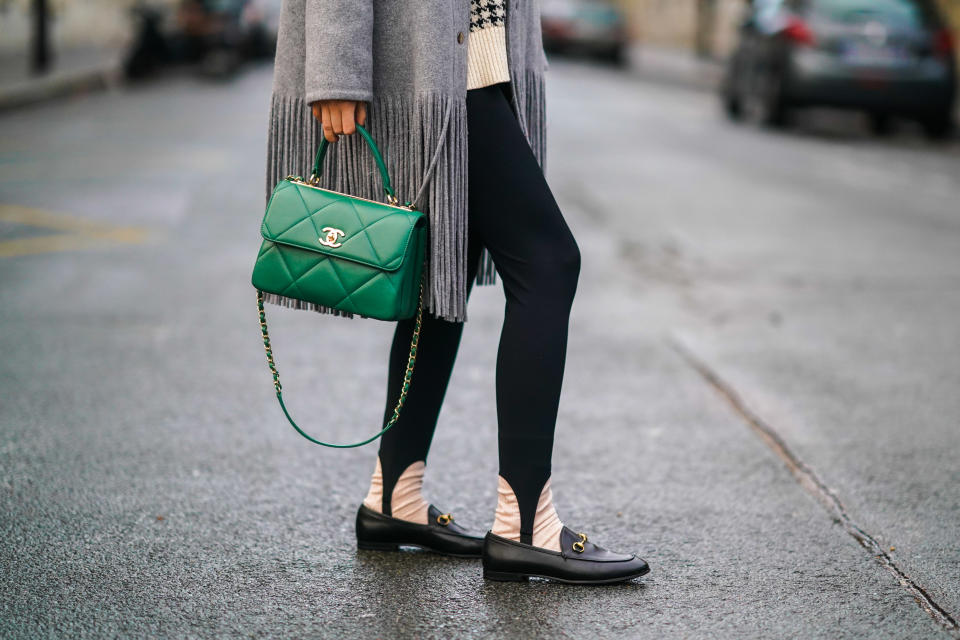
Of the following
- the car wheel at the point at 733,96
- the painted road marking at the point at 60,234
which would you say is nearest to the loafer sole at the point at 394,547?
the painted road marking at the point at 60,234

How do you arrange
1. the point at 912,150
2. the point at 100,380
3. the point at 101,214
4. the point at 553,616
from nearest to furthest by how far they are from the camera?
the point at 553,616 < the point at 100,380 < the point at 101,214 < the point at 912,150

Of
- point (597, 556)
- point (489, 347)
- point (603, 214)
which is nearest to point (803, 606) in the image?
point (597, 556)

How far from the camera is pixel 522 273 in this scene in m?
2.62

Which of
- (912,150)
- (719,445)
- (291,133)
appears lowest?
(912,150)

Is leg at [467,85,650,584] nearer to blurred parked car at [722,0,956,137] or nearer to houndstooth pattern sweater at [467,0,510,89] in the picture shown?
houndstooth pattern sweater at [467,0,510,89]

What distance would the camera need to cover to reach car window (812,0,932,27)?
1283 centimetres

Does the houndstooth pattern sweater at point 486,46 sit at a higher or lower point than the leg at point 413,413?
higher

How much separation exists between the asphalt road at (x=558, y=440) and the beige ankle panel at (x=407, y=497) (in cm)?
13

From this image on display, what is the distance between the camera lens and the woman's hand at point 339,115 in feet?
8.33

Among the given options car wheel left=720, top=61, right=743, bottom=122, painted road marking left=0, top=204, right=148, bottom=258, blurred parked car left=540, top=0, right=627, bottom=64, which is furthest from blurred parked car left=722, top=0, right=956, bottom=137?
blurred parked car left=540, top=0, right=627, bottom=64

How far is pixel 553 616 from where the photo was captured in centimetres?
257

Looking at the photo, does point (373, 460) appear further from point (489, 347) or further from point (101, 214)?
point (101, 214)

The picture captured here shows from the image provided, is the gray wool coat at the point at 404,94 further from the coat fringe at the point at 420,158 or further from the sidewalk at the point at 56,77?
the sidewalk at the point at 56,77

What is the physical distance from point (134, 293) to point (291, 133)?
11.4 feet
